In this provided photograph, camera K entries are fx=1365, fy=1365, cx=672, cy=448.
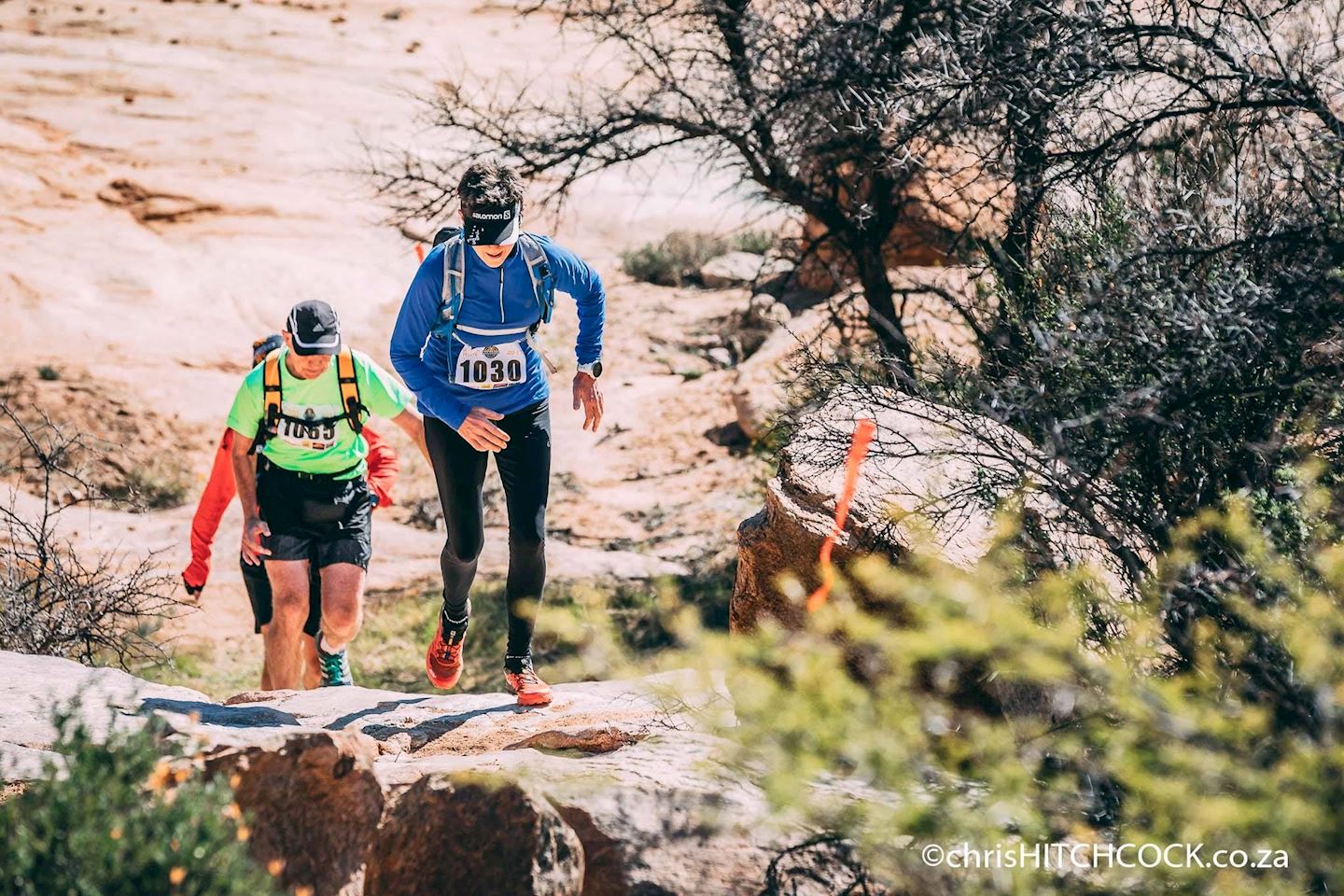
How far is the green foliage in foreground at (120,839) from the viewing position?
9.02ft

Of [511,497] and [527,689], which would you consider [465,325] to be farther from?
[527,689]

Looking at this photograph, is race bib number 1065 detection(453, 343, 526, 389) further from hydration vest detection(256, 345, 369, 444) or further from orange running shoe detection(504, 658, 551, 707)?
orange running shoe detection(504, 658, 551, 707)

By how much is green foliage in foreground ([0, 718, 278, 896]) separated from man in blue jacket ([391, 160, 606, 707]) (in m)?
2.03

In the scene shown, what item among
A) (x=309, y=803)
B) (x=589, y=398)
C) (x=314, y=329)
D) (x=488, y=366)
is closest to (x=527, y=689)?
(x=589, y=398)

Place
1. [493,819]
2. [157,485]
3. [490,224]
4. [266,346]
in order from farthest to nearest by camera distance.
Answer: [157,485], [266,346], [490,224], [493,819]

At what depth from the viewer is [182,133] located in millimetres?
18531

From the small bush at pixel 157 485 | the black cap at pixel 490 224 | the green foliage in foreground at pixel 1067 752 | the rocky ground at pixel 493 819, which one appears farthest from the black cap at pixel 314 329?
the small bush at pixel 157 485

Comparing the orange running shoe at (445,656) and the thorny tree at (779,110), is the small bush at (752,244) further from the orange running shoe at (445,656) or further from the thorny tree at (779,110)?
the orange running shoe at (445,656)

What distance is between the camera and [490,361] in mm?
5148

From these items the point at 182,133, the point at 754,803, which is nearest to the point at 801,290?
the point at 182,133

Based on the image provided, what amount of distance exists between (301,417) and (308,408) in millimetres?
48

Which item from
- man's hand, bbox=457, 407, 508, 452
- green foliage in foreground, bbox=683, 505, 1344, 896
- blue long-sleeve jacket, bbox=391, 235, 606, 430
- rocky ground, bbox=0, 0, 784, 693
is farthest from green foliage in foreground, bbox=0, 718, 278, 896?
rocky ground, bbox=0, 0, 784, 693

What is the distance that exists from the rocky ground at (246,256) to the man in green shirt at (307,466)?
75.2 inches

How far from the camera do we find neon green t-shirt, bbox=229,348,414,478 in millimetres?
5488
